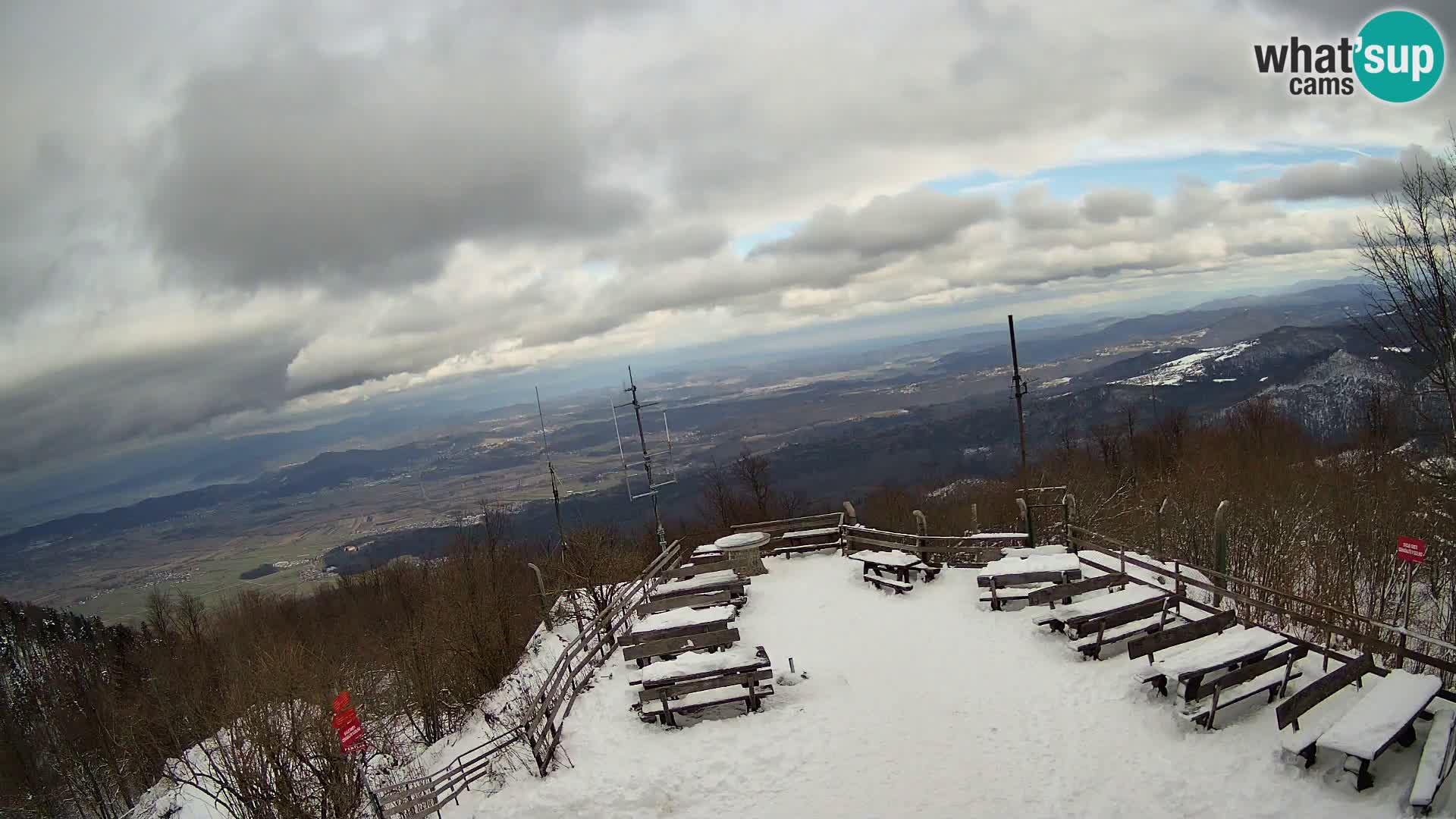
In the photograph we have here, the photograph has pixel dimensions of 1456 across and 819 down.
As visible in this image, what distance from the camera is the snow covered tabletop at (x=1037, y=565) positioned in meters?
14.5

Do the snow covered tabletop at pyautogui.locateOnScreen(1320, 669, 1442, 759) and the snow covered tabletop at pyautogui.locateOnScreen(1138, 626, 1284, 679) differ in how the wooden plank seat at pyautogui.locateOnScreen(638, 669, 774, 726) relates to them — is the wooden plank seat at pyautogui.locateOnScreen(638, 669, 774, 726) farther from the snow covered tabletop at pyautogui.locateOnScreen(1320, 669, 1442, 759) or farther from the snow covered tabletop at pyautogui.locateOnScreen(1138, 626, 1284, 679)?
the snow covered tabletop at pyautogui.locateOnScreen(1320, 669, 1442, 759)

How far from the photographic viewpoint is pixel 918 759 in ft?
30.8

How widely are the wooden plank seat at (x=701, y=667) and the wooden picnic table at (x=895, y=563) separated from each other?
5.97 m

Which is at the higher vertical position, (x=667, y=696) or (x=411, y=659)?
(x=667, y=696)

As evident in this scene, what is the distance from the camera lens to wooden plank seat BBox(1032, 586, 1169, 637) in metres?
11.8

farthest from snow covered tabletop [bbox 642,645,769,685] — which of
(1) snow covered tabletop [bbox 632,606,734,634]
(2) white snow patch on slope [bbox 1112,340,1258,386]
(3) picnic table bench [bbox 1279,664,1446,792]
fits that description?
(2) white snow patch on slope [bbox 1112,340,1258,386]

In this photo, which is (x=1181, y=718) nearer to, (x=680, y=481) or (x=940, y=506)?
(x=940, y=506)

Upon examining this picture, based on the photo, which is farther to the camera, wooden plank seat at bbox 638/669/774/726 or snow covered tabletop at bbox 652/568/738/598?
snow covered tabletop at bbox 652/568/738/598

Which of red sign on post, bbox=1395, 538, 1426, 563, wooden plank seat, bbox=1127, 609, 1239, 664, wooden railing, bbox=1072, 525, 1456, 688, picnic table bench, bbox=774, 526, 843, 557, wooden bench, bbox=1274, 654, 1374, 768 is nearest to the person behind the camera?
wooden bench, bbox=1274, 654, 1374, 768

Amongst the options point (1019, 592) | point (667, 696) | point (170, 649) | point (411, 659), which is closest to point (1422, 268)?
point (1019, 592)

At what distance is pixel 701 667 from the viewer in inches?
458

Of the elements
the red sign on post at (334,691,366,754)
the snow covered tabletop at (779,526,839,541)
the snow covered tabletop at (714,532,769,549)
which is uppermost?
the red sign on post at (334,691,366,754)

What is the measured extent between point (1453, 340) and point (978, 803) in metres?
12.7

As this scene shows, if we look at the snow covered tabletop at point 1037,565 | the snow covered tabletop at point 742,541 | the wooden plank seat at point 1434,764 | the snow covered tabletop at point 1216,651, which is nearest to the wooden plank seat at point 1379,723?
the wooden plank seat at point 1434,764
